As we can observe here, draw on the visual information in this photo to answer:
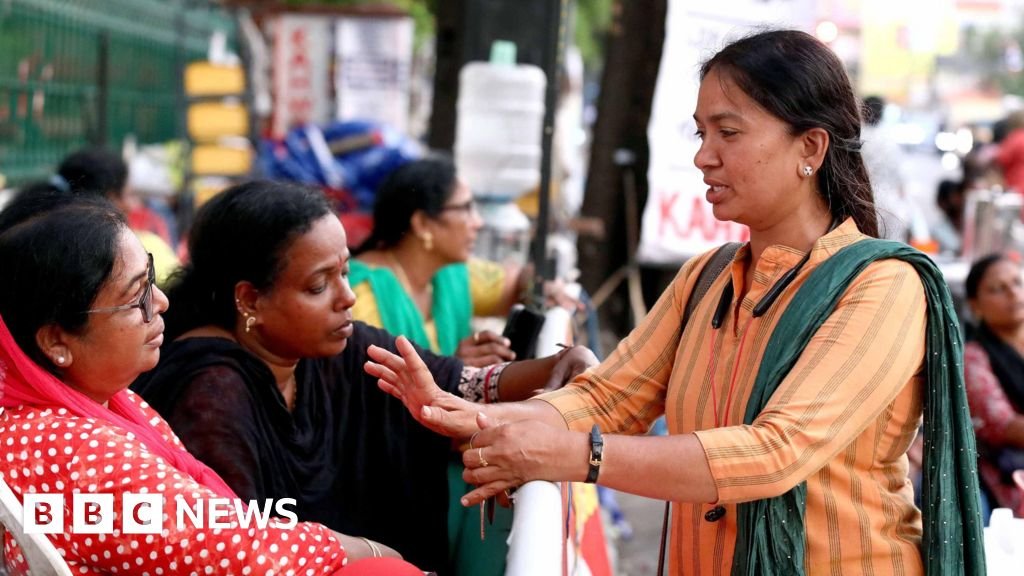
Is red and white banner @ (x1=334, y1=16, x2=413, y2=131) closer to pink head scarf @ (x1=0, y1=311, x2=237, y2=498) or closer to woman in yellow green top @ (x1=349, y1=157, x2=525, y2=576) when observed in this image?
woman in yellow green top @ (x1=349, y1=157, x2=525, y2=576)

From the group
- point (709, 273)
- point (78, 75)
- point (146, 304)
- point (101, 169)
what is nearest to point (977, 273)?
point (709, 273)

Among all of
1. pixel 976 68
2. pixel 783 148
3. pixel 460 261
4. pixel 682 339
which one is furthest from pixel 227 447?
pixel 976 68

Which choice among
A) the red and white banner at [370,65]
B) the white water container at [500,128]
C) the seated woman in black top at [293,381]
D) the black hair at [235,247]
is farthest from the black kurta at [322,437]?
the red and white banner at [370,65]

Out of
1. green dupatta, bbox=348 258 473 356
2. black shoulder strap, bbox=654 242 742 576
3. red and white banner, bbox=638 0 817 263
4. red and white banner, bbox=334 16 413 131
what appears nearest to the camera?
black shoulder strap, bbox=654 242 742 576

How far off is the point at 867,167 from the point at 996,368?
3167mm

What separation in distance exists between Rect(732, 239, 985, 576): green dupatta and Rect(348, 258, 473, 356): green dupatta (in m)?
2.27

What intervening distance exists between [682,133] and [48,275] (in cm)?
503

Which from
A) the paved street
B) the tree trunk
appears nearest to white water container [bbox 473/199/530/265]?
the paved street

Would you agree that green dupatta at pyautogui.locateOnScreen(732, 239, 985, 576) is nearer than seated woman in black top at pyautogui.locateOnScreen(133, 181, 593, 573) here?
Yes

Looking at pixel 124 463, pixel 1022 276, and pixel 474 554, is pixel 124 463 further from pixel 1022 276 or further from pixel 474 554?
pixel 1022 276

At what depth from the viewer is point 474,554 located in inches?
114

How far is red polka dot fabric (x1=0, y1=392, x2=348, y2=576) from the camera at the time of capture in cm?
183

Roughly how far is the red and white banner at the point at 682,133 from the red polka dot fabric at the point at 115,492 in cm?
490

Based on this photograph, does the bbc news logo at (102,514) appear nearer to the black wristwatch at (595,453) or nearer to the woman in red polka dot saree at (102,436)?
the woman in red polka dot saree at (102,436)
